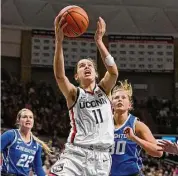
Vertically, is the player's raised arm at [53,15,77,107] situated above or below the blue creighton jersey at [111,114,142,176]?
above

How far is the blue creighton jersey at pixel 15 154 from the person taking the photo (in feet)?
18.0

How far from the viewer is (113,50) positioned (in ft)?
68.5

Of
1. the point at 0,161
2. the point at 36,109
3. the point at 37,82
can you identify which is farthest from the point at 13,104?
the point at 0,161

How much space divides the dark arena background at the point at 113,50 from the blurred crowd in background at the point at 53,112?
0.14ft

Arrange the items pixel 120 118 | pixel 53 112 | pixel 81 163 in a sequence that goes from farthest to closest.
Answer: pixel 53 112 → pixel 120 118 → pixel 81 163

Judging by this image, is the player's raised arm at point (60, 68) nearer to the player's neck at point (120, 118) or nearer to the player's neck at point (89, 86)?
the player's neck at point (89, 86)

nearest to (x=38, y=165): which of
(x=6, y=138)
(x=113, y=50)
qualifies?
(x=6, y=138)

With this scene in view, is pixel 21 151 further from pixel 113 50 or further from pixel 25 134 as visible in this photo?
pixel 113 50

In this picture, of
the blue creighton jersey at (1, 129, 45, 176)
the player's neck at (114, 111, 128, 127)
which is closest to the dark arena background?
the blue creighton jersey at (1, 129, 45, 176)

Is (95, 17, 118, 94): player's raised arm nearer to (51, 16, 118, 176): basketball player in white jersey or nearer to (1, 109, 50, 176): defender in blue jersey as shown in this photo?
(51, 16, 118, 176): basketball player in white jersey

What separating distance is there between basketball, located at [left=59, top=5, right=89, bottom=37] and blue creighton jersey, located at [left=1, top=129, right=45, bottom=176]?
73.8 inches

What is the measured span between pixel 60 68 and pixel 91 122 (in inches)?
20.8

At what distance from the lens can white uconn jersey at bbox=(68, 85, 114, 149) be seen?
154 inches

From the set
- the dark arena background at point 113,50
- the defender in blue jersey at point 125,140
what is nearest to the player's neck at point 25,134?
the defender in blue jersey at point 125,140
